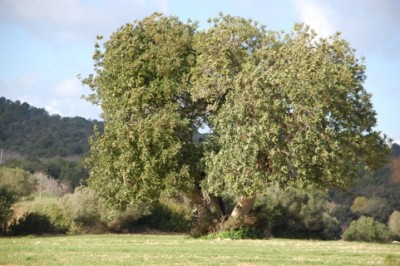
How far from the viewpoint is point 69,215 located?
42.0 m

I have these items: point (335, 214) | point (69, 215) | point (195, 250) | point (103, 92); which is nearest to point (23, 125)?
point (335, 214)

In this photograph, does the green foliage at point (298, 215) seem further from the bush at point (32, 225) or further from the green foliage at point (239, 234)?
the bush at point (32, 225)

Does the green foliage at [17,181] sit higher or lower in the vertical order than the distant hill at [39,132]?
lower

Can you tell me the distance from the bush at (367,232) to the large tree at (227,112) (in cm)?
2302

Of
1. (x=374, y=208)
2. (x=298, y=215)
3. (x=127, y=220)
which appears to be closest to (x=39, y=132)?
(x=374, y=208)

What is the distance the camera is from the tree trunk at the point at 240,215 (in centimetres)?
2847

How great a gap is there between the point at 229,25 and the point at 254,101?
459 cm

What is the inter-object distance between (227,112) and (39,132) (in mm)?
95927

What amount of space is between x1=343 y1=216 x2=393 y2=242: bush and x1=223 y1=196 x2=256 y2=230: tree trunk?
72.9 feet

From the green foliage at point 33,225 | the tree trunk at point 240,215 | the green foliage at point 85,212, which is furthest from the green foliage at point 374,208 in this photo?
the tree trunk at point 240,215

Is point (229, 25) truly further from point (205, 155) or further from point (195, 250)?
point (195, 250)

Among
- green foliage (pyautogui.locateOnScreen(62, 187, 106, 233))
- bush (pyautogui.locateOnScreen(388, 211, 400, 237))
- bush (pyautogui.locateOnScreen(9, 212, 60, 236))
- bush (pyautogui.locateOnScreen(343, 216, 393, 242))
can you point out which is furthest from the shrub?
bush (pyautogui.locateOnScreen(388, 211, 400, 237))

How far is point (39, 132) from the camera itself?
11569cm

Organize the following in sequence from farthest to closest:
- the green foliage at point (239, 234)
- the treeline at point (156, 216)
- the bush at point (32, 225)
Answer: the treeline at point (156, 216), the bush at point (32, 225), the green foliage at point (239, 234)
